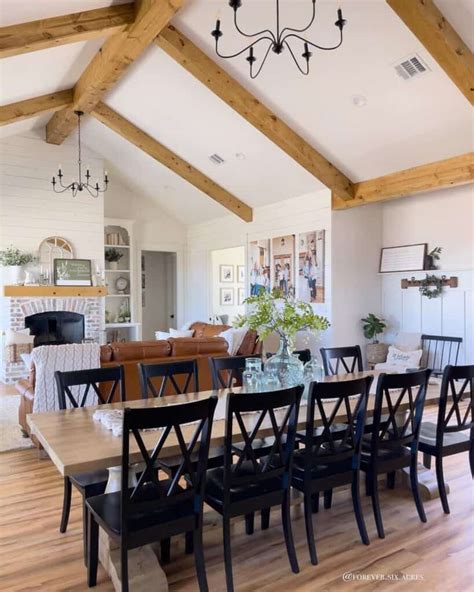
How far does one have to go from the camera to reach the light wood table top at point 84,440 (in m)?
1.99

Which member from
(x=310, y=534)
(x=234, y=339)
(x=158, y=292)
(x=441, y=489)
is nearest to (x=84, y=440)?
(x=310, y=534)

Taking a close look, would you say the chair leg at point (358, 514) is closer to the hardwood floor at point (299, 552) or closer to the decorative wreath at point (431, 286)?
the hardwood floor at point (299, 552)

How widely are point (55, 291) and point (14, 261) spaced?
0.81 metres

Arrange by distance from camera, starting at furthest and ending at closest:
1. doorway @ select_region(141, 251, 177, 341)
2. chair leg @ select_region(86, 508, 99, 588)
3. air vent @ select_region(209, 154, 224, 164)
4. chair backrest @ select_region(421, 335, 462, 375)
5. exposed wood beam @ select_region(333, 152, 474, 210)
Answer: doorway @ select_region(141, 251, 177, 341) → air vent @ select_region(209, 154, 224, 164) → chair backrest @ select_region(421, 335, 462, 375) → exposed wood beam @ select_region(333, 152, 474, 210) → chair leg @ select_region(86, 508, 99, 588)

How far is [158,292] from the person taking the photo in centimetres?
1130

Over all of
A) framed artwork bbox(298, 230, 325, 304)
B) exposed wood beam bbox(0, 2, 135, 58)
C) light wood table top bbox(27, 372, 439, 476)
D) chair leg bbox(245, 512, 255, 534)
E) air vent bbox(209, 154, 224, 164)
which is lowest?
chair leg bbox(245, 512, 255, 534)

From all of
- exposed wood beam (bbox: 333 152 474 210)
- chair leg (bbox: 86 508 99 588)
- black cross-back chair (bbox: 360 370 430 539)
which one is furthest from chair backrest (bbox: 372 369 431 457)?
exposed wood beam (bbox: 333 152 474 210)

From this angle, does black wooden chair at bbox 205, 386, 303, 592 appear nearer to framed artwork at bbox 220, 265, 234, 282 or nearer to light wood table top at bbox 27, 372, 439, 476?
light wood table top at bbox 27, 372, 439, 476

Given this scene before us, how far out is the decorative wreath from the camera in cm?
665

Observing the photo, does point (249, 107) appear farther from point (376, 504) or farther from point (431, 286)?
point (376, 504)

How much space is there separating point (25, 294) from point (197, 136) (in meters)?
3.85

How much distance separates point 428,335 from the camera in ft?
22.4

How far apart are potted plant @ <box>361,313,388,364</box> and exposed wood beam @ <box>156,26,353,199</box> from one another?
1.95 m

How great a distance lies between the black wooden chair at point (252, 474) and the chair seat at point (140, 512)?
0.21 metres
